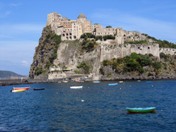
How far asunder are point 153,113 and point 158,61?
68.3 metres

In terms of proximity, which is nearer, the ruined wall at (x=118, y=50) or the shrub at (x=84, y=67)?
the ruined wall at (x=118, y=50)

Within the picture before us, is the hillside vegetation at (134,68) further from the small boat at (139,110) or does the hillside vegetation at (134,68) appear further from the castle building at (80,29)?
the small boat at (139,110)

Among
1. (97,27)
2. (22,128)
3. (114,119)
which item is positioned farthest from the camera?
(97,27)

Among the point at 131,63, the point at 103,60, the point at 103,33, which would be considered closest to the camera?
the point at 131,63

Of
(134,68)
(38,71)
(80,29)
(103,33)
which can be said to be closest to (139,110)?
(134,68)

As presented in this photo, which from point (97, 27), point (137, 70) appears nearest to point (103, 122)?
point (137, 70)

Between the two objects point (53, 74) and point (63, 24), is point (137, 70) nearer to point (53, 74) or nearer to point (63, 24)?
point (53, 74)

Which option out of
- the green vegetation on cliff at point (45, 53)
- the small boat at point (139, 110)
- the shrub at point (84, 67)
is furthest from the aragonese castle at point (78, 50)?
the small boat at point (139, 110)

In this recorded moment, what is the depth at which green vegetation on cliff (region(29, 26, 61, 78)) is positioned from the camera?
111556mm

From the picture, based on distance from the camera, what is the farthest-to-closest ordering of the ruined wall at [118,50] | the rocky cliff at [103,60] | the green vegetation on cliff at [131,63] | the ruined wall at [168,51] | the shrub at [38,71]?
the shrub at [38,71]
the ruined wall at [168,51]
the ruined wall at [118,50]
the rocky cliff at [103,60]
the green vegetation on cliff at [131,63]

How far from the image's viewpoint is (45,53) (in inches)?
4567

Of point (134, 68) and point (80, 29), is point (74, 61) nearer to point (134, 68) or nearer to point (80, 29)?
point (80, 29)

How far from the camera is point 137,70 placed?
320 ft

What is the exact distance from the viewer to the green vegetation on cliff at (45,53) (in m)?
112
